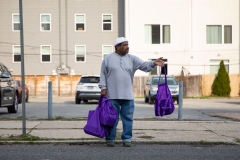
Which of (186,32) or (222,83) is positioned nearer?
(222,83)

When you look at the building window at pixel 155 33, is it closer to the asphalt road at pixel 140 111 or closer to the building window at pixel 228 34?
the building window at pixel 228 34

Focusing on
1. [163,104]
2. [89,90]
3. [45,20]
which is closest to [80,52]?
[45,20]

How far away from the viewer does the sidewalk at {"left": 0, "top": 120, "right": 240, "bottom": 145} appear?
9.69 m

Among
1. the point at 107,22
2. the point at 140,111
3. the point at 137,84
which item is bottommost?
the point at 140,111

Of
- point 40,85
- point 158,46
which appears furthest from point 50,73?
point 158,46

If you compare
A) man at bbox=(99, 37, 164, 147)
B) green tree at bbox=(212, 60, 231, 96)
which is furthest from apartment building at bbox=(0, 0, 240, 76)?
man at bbox=(99, 37, 164, 147)

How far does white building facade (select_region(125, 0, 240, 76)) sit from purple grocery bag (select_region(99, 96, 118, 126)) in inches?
1374

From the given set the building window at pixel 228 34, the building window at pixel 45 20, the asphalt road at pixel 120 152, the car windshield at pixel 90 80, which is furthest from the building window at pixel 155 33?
the asphalt road at pixel 120 152

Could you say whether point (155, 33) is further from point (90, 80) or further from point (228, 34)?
point (90, 80)

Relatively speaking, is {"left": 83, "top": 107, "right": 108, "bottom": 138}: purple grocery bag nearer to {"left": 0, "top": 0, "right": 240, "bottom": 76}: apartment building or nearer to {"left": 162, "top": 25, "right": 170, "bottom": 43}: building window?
{"left": 0, "top": 0, "right": 240, "bottom": 76}: apartment building

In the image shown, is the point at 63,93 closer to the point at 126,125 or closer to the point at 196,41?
the point at 196,41

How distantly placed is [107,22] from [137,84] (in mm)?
6184

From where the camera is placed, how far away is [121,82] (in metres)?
9.13

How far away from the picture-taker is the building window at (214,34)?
145 feet
